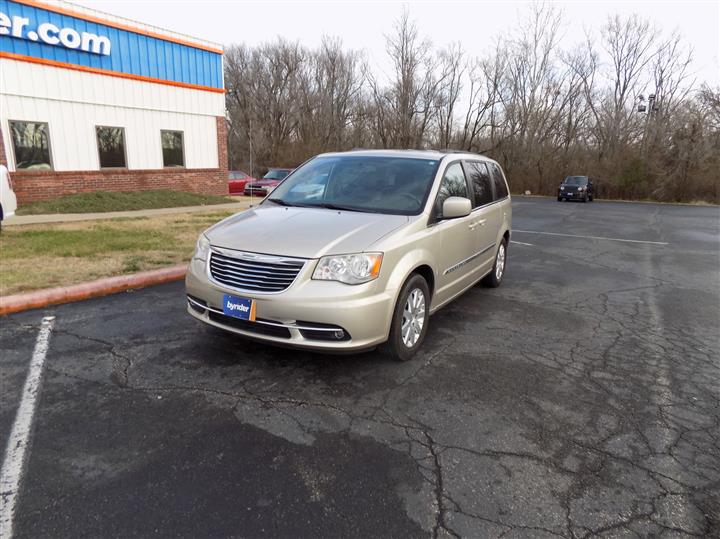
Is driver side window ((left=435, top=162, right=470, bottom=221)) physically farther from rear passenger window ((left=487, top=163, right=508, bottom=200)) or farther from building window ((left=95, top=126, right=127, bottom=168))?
building window ((left=95, top=126, right=127, bottom=168))

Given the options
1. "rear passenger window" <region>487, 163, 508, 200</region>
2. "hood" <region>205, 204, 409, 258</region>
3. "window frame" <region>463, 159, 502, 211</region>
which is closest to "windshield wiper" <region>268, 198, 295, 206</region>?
"hood" <region>205, 204, 409, 258</region>

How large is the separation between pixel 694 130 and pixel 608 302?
36532mm

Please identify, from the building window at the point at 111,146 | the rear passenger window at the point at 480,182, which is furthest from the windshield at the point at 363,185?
the building window at the point at 111,146

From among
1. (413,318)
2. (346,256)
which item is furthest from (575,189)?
(346,256)

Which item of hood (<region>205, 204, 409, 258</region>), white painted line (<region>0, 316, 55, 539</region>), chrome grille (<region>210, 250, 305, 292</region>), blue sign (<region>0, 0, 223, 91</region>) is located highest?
blue sign (<region>0, 0, 223, 91</region>)

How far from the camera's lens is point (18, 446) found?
9.14 ft

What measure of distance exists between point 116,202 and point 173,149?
3.87 metres

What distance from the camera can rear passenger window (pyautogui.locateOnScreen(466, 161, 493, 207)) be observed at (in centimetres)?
561

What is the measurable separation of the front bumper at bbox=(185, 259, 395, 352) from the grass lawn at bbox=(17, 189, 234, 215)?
41.9ft

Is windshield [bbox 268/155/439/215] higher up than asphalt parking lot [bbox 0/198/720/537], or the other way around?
windshield [bbox 268/155/439/215]

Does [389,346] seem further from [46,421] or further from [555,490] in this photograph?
[46,421]

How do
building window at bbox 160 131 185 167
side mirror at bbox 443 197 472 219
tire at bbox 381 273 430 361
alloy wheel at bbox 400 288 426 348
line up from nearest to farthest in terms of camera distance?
tire at bbox 381 273 430 361
alloy wheel at bbox 400 288 426 348
side mirror at bbox 443 197 472 219
building window at bbox 160 131 185 167

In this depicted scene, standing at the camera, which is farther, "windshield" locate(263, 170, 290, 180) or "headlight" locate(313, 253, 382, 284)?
"windshield" locate(263, 170, 290, 180)

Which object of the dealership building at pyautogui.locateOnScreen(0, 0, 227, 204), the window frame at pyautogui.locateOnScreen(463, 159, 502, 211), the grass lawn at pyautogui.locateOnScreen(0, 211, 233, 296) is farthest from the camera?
the dealership building at pyautogui.locateOnScreen(0, 0, 227, 204)
